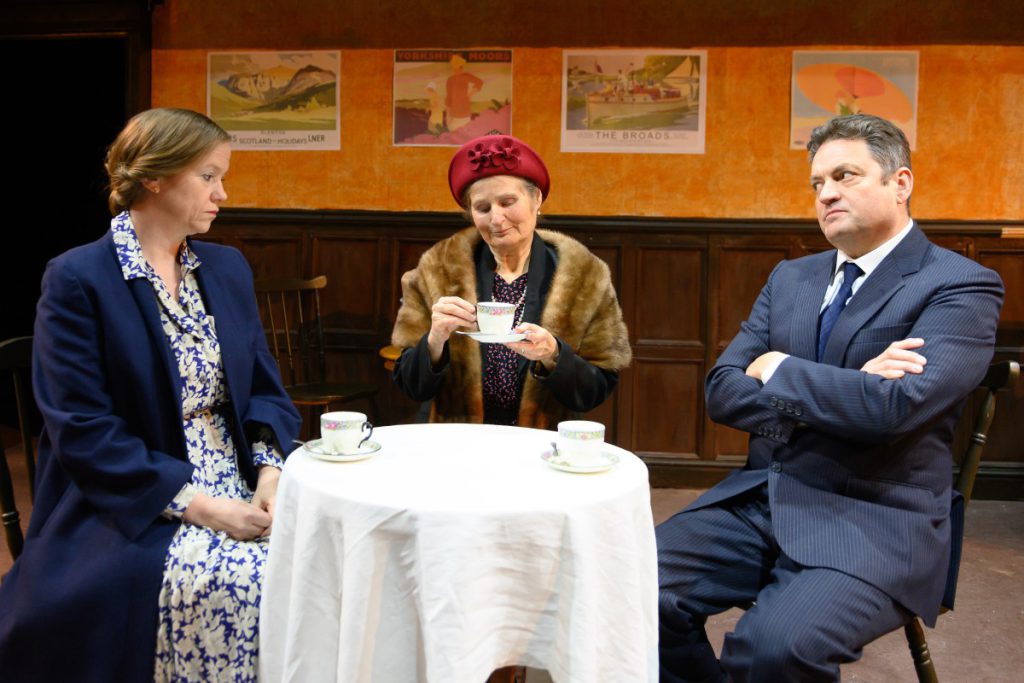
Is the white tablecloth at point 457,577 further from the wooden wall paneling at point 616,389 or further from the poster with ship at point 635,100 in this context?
the poster with ship at point 635,100

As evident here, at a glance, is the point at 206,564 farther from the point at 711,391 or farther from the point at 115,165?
the point at 711,391

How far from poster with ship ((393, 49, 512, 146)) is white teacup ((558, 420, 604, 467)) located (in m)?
3.47

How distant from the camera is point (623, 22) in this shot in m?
4.92

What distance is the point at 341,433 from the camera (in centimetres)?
186

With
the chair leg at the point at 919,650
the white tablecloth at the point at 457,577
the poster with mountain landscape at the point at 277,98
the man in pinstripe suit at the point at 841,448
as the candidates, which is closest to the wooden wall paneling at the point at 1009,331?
the man in pinstripe suit at the point at 841,448

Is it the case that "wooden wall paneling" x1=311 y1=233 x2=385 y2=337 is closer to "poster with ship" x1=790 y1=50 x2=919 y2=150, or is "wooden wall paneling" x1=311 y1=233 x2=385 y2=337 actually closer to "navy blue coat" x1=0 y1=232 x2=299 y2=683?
"poster with ship" x1=790 y1=50 x2=919 y2=150

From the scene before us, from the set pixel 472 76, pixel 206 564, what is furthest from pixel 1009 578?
pixel 472 76

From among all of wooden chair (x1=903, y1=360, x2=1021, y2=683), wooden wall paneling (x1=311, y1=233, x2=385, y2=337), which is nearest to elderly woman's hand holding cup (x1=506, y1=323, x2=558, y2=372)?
wooden chair (x1=903, y1=360, x2=1021, y2=683)

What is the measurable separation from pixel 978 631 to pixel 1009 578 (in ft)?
2.25

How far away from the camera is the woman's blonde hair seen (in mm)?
2100

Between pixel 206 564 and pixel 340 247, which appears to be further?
pixel 340 247

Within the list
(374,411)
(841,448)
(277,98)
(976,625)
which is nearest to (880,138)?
(841,448)

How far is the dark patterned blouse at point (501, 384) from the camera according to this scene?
2.73 metres

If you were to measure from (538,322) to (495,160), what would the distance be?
1.64 feet
